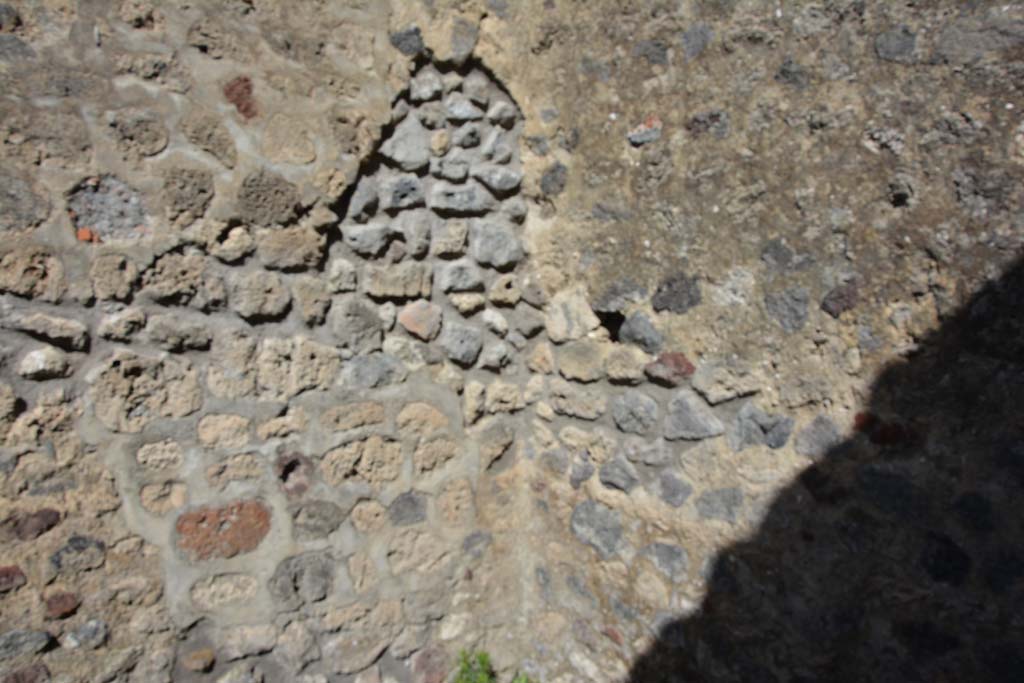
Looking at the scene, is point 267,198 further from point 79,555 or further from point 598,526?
point 598,526

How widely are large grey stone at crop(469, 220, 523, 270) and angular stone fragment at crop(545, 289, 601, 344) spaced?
0.20m

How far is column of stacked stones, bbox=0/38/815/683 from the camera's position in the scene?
61.3 inches

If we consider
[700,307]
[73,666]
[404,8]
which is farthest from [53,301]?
[700,307]

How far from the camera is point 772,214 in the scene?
1.61m

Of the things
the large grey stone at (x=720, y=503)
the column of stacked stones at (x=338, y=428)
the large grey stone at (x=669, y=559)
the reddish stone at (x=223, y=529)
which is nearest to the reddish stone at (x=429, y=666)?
the column of stacked stones at (x=338, y=428)

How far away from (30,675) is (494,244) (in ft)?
5.60

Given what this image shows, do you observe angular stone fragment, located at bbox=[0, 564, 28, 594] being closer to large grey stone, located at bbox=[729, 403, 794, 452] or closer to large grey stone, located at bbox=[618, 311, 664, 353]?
large grey stone, located at bbox=[618, 311, 664, 353]

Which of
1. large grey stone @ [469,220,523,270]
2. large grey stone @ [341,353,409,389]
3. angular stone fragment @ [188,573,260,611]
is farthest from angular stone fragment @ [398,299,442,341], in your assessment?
angular stone fragment @ [188,573,260,611]

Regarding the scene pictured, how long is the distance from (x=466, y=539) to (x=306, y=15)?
67.2 inches

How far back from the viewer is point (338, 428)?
1.89 m

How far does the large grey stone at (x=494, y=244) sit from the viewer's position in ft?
6.68

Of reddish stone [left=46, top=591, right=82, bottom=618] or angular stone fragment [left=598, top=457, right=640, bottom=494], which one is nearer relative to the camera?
reddish stone [left=46, top=591, right=82, bottom=618]

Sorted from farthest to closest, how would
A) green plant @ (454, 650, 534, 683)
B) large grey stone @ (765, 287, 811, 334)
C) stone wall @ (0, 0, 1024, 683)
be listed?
green plant @ (454, 650, 534, 683), large grey stone @ (765, 287, 811, 334), stone wall @ (0, 0, 1024, 683)

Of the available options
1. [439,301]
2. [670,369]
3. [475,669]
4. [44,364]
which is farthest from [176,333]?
[475,669]
